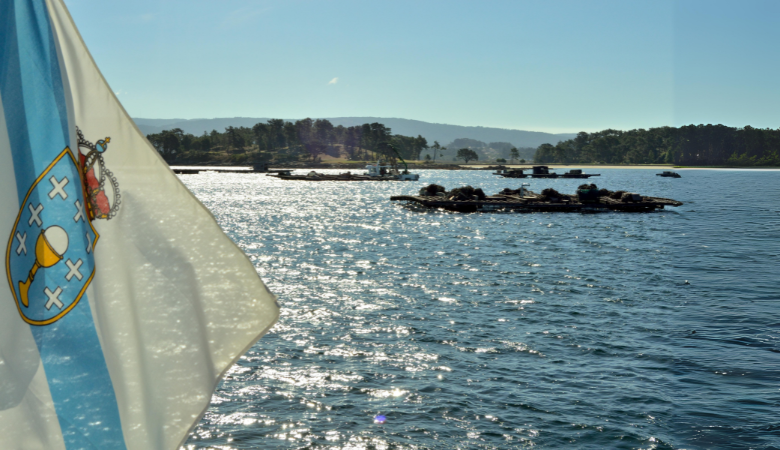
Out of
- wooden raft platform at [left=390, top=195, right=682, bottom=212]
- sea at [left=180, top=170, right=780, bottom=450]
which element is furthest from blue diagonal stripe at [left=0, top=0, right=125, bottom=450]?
wooden raft platform at [left=390, top=195, right=682, bottom=212]

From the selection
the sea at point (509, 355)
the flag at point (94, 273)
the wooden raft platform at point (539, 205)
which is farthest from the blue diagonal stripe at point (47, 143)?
the wooden raft platform at point (539, 205)

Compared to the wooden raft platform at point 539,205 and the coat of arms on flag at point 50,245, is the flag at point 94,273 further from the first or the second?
the wooden raft platform at point 539,205

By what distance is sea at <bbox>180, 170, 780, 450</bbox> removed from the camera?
12328mm

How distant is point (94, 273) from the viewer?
9.25 ft

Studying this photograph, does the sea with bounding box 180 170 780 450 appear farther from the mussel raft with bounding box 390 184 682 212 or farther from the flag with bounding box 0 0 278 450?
the mussel raft with bounding box 390 184 682 212

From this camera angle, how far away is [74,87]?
8.87 ft

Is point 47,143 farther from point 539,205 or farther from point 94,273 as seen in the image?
point 539,205

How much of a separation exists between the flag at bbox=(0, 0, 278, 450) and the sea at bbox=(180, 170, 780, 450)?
946 cm

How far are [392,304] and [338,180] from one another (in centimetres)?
14401

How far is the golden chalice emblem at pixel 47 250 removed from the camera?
2637 mm

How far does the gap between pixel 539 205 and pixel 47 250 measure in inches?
2826

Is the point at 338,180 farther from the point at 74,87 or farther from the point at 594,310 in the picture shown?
the point at 74,87

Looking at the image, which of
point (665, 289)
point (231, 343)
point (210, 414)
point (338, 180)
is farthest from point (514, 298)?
point (338, 180)

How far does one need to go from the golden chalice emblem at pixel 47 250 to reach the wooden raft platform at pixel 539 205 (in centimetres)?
6912
